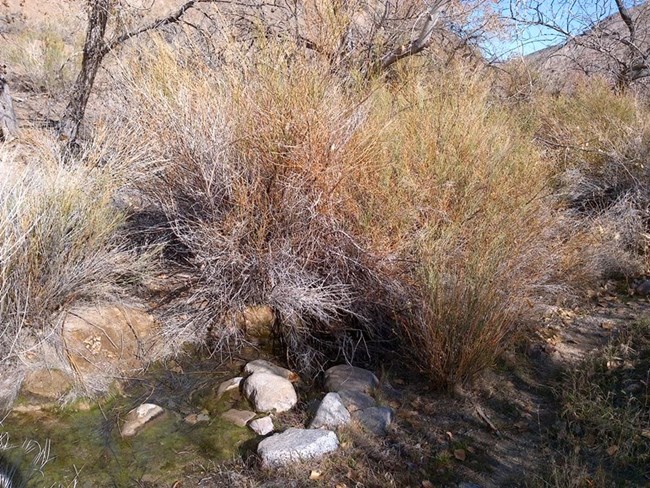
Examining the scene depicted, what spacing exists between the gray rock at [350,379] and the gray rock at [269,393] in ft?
0.91

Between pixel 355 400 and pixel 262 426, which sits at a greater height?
pixel 355 400

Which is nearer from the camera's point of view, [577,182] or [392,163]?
[392,163]

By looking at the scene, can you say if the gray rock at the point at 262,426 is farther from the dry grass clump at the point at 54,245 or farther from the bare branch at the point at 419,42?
the bare branch at the point at 419,42

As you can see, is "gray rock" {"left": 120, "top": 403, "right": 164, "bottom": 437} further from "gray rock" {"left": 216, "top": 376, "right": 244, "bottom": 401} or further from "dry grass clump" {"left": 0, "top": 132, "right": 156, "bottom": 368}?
"dry grass clump" {"left": 0, "top": 132, "right": 156, "bottom": 368}

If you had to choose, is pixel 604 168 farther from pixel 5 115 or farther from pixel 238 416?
pixel 5 115

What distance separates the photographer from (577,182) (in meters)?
5.90

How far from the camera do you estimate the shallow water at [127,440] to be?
2938mm

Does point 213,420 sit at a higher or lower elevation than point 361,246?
lower

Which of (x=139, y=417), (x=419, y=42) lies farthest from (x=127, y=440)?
(x=419, y=42)

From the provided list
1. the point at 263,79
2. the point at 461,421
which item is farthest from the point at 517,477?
the point at 263,79

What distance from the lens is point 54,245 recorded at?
378 centimetres

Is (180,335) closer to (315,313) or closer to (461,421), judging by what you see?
(315,313)

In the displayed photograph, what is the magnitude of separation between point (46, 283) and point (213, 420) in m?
1.49

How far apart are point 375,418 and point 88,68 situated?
5.53 meters
